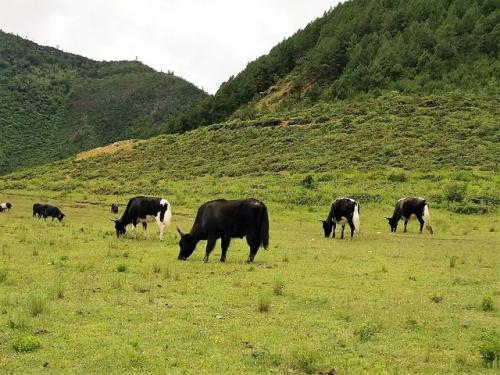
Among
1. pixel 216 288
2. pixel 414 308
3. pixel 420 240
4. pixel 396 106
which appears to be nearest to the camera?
pixel 414 308

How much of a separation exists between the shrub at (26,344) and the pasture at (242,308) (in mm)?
20

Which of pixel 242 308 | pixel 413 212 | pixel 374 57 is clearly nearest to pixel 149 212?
pixel 242 308

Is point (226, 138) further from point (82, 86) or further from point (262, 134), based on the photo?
point (82, 86)

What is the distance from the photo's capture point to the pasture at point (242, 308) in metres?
8.53

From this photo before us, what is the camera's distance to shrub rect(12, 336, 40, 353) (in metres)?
8.67

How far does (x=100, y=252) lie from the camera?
61.9ft

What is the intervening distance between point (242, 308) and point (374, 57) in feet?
239

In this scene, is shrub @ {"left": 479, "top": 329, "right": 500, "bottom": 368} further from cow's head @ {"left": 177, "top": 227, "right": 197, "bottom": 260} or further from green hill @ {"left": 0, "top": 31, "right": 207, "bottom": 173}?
green hill @ {"left": 0, "top": 31, "right": 207, "bottom": 173}

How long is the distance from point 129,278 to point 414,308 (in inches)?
258

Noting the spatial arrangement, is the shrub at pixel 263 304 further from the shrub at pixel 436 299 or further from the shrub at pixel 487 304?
the shrub at pixel 487 304

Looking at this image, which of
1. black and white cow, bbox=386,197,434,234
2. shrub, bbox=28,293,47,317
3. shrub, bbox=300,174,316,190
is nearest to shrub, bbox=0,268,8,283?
shrub, bbox=28,293,47,317

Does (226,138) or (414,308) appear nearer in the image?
(414,308)

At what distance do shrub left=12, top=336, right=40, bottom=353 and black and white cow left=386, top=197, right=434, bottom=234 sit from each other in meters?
21.6

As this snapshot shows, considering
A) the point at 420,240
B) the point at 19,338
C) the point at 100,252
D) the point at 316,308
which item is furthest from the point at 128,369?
the point at 420,240
